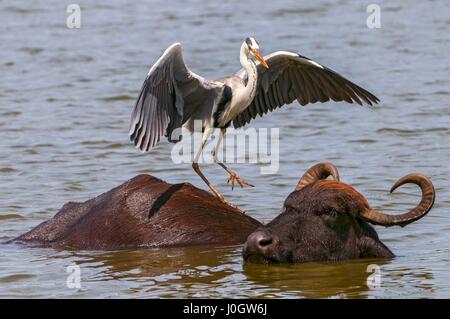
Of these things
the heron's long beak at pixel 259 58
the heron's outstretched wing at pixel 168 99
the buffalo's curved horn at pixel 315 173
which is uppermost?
the heron's long beak at pixel 259 58

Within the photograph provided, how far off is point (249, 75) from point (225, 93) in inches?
11.4

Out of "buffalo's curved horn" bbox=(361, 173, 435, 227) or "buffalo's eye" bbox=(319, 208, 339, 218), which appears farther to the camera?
"buffalo's eye" bbox=(319, 208, 339, 218)

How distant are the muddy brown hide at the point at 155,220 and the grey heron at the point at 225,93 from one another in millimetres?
613

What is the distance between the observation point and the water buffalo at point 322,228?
879cm

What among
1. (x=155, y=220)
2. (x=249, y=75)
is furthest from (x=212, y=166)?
(x=155, y=220)

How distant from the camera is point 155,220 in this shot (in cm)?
947

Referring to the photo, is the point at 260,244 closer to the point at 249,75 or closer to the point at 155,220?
the point at 155,220

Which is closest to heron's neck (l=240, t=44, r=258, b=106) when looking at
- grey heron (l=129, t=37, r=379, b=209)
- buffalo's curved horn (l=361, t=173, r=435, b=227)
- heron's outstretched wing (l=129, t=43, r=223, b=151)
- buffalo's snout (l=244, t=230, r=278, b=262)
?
grey heron (l=129, t=37, r=379, b=209)

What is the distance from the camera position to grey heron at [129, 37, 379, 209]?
10414 millimetres

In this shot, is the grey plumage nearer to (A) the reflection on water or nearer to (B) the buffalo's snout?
(A) the reflection on water

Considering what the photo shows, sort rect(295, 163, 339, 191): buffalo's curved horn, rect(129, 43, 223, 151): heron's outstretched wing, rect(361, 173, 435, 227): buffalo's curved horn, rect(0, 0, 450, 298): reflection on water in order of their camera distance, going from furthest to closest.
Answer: rect(129, 43, 223, 151): heron's outstretched wing < rect(295, 163, 339, 191): buffalo's curved horn < rect(0, 0, 450, 298): reflection on water < rect(361, 173, 435, 227): buffalo's curved horn

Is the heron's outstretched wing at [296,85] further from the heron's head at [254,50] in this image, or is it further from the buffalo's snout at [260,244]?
the buffalo's snout at [260,244]

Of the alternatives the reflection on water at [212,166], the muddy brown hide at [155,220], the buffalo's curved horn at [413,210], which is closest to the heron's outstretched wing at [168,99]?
the muddy brown hide at [155,220]
